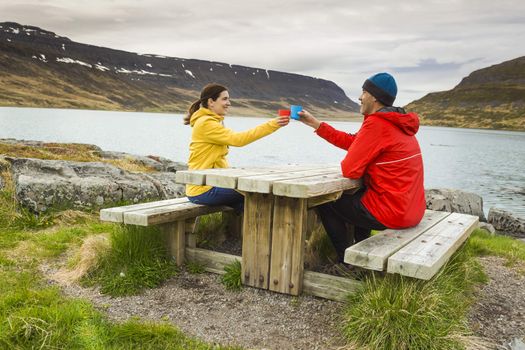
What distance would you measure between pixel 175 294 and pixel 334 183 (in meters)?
1.90

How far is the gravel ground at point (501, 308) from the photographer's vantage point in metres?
4.28

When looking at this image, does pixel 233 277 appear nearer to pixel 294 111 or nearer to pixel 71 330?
pixel 71 330

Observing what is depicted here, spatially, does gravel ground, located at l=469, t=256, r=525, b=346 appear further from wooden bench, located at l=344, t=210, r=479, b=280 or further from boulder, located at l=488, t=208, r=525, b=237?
boulder, located at l=488, t=208, r=525, b=237

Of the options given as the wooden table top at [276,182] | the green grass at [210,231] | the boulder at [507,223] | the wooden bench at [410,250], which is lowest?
the boulder at [507,223]

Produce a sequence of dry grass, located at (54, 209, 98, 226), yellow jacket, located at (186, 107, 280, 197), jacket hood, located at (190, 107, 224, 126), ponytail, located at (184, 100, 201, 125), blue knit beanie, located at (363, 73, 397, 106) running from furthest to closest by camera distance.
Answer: dry grass, located at (54, 209, 98, 226), ponytail, located at (184, 100, 201, 125), jacket hood, located at (190, 107, 224, 126), yellow jacket, located at (186, 107, 280, 197), blue knit beanie, located at (363, 73, 397, 106)

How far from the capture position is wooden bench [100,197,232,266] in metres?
4.96

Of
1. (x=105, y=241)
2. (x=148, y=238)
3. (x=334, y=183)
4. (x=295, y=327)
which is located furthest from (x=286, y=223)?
(x=105, y=241)

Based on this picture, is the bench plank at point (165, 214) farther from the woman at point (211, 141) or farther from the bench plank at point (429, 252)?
the bench plank at point (429, 252)

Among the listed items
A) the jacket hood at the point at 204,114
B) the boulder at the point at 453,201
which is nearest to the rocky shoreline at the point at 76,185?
the jacket hood at the point at 204,114

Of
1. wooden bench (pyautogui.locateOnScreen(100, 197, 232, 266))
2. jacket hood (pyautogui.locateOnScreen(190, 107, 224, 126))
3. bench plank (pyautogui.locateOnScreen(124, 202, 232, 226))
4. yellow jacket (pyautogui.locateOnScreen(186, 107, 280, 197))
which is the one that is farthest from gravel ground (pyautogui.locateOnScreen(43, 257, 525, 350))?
jacket hood (pyautogui.locateOnScreen(190, 107, 224, 126))

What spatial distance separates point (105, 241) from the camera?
5.45 meters

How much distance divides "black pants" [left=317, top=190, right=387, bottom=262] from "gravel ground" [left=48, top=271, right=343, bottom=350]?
69 cm

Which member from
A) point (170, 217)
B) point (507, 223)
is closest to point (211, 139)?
point (170, 217)

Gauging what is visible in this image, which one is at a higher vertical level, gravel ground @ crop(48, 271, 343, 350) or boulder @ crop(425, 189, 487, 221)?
gravel ground @ crop(48, 271, 343, 350)
